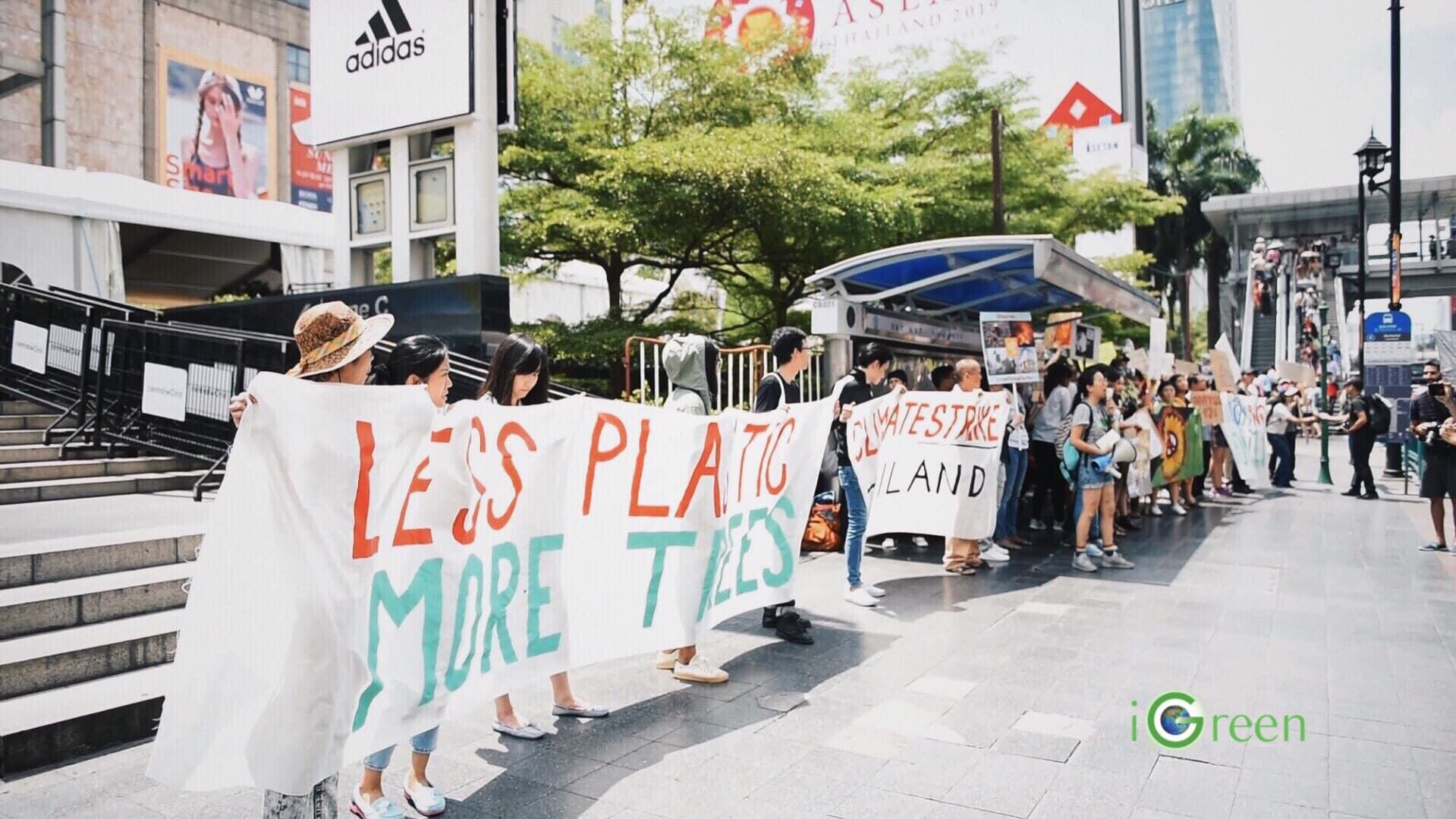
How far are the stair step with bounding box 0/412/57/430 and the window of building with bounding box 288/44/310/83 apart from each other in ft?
98.9

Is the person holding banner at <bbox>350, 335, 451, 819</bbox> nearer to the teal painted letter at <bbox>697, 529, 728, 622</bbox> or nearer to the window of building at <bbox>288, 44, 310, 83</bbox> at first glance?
the teal painted letter at <bbox>697, 529, 728, 622</bbox>

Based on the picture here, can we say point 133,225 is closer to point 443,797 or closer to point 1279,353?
point 443,797

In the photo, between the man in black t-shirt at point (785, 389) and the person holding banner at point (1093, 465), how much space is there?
3071 mm

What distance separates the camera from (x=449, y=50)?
1177 centimetres

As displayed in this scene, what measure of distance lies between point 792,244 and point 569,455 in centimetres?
1315

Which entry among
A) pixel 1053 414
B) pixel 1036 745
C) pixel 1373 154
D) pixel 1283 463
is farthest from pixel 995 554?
pixel 1373 154

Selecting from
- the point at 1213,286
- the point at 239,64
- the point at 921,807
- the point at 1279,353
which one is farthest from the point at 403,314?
the point at 1213,286

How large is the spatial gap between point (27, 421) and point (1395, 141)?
69.8ft

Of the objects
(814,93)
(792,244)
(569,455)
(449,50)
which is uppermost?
(814,93)

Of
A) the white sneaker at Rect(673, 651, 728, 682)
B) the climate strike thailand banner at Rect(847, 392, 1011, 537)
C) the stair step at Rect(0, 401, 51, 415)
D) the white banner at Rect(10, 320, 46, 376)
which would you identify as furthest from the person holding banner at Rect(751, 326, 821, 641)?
the white banner at Rect(10, 320, 46, 376)

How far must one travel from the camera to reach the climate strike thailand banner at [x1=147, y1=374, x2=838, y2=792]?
2.68 meters

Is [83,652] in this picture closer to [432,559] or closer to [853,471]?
[432,559]

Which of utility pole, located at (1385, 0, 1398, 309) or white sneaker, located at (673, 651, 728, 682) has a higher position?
utility pole, located at (1385, 0, 1398, 309)

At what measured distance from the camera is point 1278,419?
613 inches
